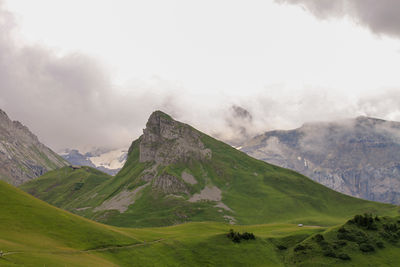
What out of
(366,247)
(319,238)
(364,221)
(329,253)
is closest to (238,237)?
(319,238)

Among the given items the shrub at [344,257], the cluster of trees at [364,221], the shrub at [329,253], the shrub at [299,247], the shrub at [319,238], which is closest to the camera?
the shrub at [344,257]

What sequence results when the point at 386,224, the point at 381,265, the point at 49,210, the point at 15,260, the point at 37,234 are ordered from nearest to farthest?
the point at 15,260 < the point at 37,234 < the point at 381,265 < the point at 49,210 < the point at 386,224

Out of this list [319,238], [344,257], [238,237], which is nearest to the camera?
[344,257]

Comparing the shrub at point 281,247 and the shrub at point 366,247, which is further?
the shrub at point 281,247

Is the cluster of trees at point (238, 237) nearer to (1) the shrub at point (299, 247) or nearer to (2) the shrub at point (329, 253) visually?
(1) the shrub at point (299, 247)

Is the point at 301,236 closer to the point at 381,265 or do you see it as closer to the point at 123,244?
the point at 381,265

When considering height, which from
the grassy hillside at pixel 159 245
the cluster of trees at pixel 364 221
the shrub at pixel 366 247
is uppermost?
the cluster of trees at pixel 364 221

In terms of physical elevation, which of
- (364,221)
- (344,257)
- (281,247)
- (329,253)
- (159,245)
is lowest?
(159,245)

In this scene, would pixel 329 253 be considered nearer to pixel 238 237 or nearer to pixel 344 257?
pixel 344 257

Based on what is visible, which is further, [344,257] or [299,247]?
[299,247]

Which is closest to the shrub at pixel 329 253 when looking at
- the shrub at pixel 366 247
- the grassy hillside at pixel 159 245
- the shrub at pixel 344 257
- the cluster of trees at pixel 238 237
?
the grassy hillside at pixel 159 245

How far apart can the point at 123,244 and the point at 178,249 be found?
65.2 feet

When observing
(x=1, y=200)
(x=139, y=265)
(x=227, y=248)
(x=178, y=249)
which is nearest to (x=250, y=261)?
(x=227, y=248)

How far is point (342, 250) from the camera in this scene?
396ft
